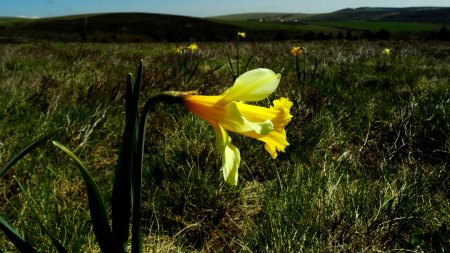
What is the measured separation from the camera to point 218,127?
3.40 feet

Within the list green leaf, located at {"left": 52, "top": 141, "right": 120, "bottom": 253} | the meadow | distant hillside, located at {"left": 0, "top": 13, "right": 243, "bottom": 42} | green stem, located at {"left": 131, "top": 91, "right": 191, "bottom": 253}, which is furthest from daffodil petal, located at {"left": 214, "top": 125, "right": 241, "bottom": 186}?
distant hillside, located at {"left": 0, "top": 13, "right": 243, "bottom": 42}

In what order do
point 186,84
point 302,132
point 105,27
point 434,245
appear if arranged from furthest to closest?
point 105,27, point 186,84, point 302,132, point 434,245

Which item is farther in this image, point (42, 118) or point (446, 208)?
point (42, 118)

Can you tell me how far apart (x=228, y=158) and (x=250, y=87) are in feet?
0.59

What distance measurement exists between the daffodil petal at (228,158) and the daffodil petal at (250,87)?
0.09 metres

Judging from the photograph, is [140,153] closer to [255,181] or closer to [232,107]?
[232,107]

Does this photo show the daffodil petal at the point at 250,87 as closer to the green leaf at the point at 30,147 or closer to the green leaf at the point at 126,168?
the green leaf at the point at 126,168

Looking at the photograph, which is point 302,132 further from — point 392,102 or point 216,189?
point 392,102

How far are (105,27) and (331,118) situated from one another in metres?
Answer: 64.0

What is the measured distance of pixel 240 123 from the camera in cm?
96

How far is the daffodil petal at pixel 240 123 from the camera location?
0.94 meters

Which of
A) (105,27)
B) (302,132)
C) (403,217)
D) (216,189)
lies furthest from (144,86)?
(105,27)

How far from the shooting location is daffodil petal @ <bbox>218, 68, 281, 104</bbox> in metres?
0.97

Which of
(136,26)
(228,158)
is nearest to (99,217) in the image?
(228,158)
